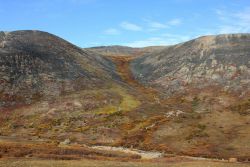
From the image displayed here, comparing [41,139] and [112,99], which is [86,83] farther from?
[41,139]

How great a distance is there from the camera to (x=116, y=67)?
172 metres

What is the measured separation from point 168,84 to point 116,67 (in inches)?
1279

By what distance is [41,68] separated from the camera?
138 m

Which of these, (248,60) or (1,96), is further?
(248,60)

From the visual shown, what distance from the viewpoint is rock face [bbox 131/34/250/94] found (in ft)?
463

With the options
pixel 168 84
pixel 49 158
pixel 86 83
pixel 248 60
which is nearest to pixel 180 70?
pixel 168 84

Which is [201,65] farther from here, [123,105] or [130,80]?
[123,105]

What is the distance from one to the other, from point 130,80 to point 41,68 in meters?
35.4

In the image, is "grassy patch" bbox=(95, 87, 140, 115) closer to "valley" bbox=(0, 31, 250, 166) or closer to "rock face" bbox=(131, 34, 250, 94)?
"valley" bbox=(0, 31, 250, 166)

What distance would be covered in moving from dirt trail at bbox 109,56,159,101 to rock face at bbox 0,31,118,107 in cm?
538

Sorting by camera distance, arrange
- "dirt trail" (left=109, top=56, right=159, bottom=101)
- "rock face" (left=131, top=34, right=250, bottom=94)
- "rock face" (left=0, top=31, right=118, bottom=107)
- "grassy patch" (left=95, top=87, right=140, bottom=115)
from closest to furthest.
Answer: "grassy patch" (left=95, top=87, right=140, bottom=115) → "rock face" (left=0, top=31, right=118, bottom=107) → "dirt trail" (left=109, top=56, right=159, bottom=101) → "rock face" (left=131, top=34, right=250, bottom=94)

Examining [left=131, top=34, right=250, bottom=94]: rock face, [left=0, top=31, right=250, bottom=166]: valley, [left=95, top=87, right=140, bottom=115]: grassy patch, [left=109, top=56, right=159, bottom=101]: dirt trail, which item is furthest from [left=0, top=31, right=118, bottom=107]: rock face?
[left=131, top=34, right=250, bottom=94]: rock face

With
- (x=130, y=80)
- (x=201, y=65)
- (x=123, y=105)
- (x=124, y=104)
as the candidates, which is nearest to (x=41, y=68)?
(x=124, y=104)

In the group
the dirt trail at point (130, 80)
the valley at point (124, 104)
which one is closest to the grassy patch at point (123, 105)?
the valley at point (124, 104)
